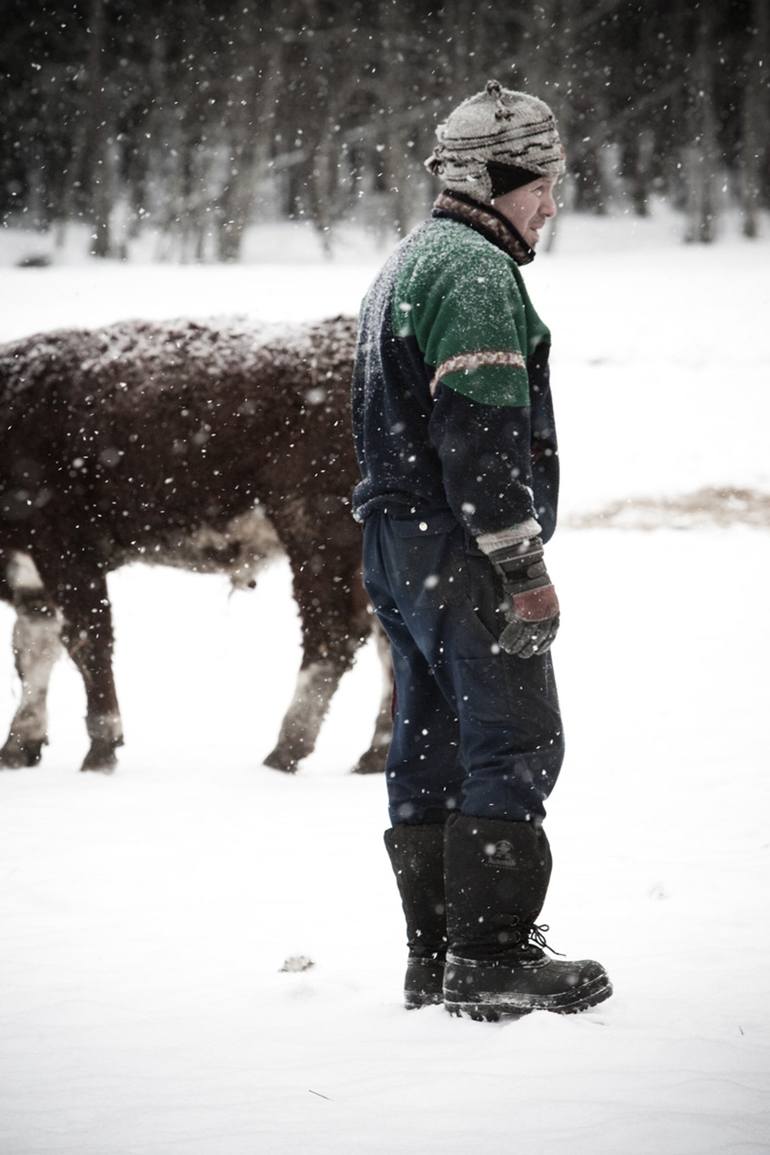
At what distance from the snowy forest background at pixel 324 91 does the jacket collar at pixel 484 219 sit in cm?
2461

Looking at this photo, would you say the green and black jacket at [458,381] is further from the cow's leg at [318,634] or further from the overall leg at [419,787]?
the cow's leg at [318,634]

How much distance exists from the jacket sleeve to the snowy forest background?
81.7 feet

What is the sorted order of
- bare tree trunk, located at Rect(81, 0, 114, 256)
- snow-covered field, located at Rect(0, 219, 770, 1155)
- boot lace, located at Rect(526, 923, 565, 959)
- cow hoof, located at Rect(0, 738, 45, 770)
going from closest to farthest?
1. snow-covered field, located at Rect(0, 219, 770, 1155)
2. boot lace, located at Rect(526, 923, 565, 959)
3. cow hoof, located at Rect(0, 738, 45, 770)
4. bare tree trunk, located at Rect(81, 0, 114, 256)

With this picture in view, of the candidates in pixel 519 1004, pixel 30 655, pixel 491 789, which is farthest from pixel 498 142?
pixel 30 655

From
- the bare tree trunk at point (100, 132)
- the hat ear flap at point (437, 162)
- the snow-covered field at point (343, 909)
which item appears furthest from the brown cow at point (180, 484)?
the bare tree trunk at point (100, 132)

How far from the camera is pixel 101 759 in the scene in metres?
6.16

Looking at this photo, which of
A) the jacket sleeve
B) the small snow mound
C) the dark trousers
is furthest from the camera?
the small snow mound

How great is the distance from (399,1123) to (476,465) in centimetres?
133

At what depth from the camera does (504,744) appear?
284 centimetres

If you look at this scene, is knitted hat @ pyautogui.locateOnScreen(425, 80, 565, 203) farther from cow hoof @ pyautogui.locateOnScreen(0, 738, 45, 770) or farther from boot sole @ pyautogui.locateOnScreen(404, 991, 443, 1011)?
cow hoof @ pyautogui.locateOnScreen(0, 738, 45, 770)

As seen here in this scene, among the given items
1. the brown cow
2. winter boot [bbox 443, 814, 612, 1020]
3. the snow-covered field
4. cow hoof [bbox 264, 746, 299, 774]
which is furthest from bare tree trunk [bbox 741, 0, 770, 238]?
winter boot [bbox 443, 814, 612, 1020]

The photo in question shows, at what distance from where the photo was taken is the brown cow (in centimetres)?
610

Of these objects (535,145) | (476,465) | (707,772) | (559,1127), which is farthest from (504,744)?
(707,772)

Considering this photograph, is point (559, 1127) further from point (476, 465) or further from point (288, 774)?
point (288, 774)
